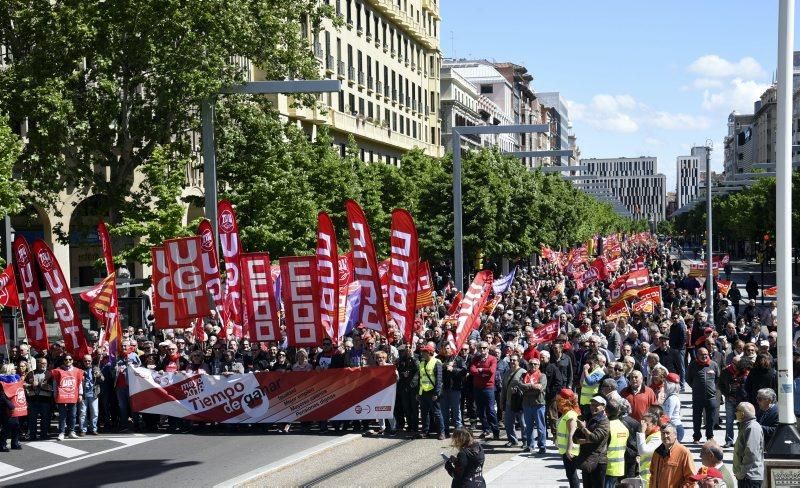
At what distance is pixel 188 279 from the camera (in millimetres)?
20953

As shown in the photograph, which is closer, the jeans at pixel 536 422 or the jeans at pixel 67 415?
the jeans at pixel 536 422

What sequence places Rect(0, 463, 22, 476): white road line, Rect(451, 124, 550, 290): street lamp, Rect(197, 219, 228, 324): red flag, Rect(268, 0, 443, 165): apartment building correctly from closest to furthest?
Rect(0, 463, 22, 476): white road line → Rect(197, 219, 228, 324): red flag → Rect(451, 124, 550, 290): street lamp → Rect(268, 0, 443, 165): apartment building

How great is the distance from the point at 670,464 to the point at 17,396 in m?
11.4

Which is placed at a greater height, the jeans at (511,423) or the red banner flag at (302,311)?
the red banner flag at (302,311)

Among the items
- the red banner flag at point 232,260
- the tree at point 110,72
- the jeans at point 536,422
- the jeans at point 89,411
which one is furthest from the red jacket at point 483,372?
the tree at point 110,72

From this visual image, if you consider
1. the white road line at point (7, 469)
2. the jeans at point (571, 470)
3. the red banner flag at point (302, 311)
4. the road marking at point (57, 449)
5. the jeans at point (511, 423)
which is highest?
the red banner flag at point (302, 311)

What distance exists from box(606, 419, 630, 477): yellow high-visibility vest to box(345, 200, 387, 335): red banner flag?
7578mm

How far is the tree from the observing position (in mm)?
29281

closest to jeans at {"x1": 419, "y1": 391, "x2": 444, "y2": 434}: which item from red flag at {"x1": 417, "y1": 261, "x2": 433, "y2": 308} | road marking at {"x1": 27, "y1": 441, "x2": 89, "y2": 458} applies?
road marking at {"x1": 27, "y1": 441, "x2": 89, "y2": 458}

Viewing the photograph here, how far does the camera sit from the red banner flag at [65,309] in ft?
67.3

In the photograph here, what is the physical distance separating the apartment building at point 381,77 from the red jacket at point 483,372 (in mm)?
37751

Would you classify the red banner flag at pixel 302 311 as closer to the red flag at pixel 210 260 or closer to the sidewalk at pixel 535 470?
the red flag at pixel 210 260

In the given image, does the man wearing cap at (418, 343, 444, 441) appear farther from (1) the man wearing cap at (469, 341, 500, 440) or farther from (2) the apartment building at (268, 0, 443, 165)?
(2) the apartment building at (268, 0, 443, 165)

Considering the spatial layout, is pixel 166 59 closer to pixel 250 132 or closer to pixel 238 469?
pixel 250 132
